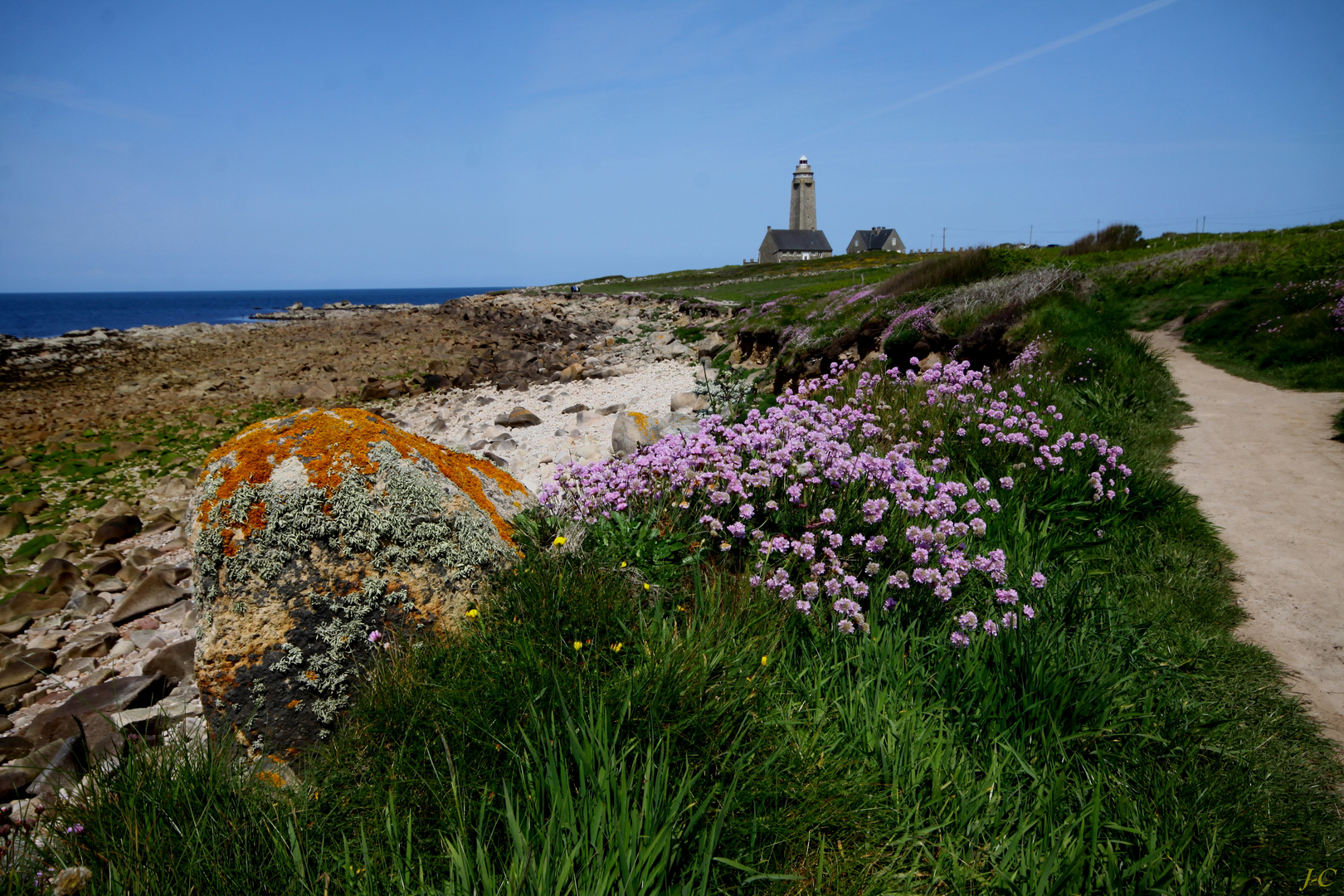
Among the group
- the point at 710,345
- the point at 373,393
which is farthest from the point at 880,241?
the point at 373,393

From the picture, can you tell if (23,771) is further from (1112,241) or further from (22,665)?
(1112,241)

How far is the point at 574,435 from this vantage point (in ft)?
33.6

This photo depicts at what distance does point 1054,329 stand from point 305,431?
33.5 feet

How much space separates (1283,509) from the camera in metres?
5.76

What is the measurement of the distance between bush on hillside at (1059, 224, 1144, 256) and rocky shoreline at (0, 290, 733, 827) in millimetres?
13838

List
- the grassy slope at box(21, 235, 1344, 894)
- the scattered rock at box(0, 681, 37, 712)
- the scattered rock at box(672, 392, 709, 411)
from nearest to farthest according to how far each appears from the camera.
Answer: the grassy slope at box(21, 235, 1344, 894), the scattered rock at box(0, 681, 37, 712), the scattered rock at box(672, 392, 709, 411)

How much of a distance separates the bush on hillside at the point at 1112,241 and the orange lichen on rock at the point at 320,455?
25.6 metres

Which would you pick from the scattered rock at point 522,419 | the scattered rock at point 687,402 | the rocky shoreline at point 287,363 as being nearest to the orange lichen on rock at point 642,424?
the scattered rock at point 687,402

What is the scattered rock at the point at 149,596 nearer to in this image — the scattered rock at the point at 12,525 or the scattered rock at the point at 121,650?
the scattered rock at the point at 121,650

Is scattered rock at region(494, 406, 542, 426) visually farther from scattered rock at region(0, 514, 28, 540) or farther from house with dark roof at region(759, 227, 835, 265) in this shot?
house with dark roof at region(759, 227, 835, 265)

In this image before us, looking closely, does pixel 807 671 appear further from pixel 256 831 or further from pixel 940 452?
pixel 940 452

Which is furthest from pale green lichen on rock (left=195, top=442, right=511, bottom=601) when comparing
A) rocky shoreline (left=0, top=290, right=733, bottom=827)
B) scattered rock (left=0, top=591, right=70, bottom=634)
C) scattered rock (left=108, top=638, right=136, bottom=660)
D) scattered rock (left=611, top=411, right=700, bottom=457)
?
scattered rock (left=0, top=591, right=70, bottom=634)

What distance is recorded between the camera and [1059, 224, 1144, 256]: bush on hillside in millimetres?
23344

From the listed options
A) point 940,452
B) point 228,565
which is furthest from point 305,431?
point 940,452
